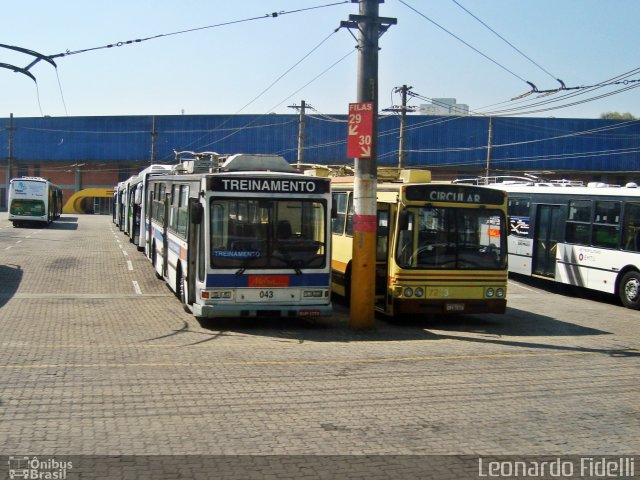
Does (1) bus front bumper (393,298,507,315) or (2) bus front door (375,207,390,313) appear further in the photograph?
(2) bus front door (375,207,390,313)

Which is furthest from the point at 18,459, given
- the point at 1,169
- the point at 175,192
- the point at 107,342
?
the point at 1,169

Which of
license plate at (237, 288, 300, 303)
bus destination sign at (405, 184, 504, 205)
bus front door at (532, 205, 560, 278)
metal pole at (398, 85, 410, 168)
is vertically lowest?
license plate at (237, 288, 300, 303)

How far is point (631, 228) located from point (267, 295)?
9860 mm

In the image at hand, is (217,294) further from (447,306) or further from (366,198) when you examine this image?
(447,306)

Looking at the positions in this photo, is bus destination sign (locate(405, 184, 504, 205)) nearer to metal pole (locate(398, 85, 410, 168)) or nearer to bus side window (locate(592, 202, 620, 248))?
bus side window (locate(592, 202, 620, 248))

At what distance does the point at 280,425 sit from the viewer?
7.12 m

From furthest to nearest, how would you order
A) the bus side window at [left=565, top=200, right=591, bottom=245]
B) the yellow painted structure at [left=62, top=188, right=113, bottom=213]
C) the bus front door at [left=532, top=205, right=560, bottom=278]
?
the yellow painted structure at [left=62, top=188, right=113, bottom=213] → the bus front door at [left=532, top=205, right=560, bottom=278] → the bus side window at [left=565, top=200, right=591, bottom=245]

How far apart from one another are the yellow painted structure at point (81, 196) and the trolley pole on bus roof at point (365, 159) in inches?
2991

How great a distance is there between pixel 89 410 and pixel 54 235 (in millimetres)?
33229

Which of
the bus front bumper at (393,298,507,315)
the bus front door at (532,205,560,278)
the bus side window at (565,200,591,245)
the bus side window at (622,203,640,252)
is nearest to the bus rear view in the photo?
the bus front door at (532,205,560,278)

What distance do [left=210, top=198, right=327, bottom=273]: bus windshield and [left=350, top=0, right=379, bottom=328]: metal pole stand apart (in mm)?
706

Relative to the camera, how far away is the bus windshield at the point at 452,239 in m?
14.3

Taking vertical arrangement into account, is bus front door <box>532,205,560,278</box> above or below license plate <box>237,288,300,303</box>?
above

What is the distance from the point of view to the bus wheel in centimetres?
1794
